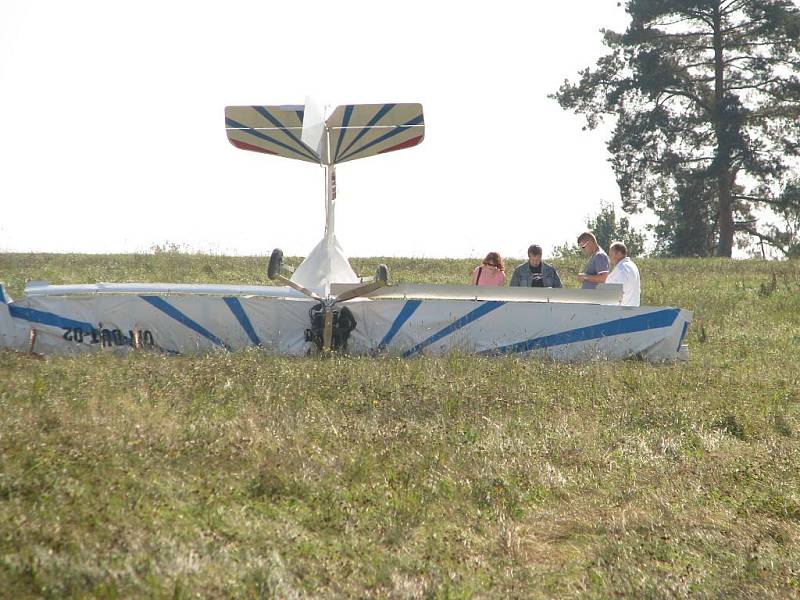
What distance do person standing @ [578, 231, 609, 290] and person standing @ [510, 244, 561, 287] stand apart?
0.37m

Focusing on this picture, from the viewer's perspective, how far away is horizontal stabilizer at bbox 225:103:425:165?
39.7ft

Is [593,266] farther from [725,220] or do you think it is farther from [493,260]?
[725,220]

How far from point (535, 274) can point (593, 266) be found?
2.42ft

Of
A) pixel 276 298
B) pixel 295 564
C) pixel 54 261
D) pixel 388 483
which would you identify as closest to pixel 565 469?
pixel 388 483

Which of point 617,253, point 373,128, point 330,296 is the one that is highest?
point 373,128

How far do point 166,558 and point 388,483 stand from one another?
1.73m

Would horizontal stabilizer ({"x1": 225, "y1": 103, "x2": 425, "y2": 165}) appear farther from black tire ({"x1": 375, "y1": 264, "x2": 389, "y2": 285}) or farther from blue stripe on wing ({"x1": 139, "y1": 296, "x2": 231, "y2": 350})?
blue stripe on wing ({"x1": 139, "y1": 296, "x2": 231, "y2": 350})

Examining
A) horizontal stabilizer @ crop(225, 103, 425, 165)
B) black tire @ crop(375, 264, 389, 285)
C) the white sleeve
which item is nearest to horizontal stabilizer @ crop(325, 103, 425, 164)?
horizontal stabilizer @ crop(225, 103, 425, 165)

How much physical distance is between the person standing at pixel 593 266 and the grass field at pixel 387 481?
3.17 m

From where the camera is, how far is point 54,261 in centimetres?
1933

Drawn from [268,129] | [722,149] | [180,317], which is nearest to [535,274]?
[268,129]

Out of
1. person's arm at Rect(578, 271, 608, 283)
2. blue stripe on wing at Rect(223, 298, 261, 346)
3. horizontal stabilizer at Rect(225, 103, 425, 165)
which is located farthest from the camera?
person's arm at Rect(578, 271, 608, 283)

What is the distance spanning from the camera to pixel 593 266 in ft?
41.4

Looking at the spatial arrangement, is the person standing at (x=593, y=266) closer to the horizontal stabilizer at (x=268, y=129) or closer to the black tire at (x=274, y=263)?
the horizontal stabilizer at (x=268, y=129)
